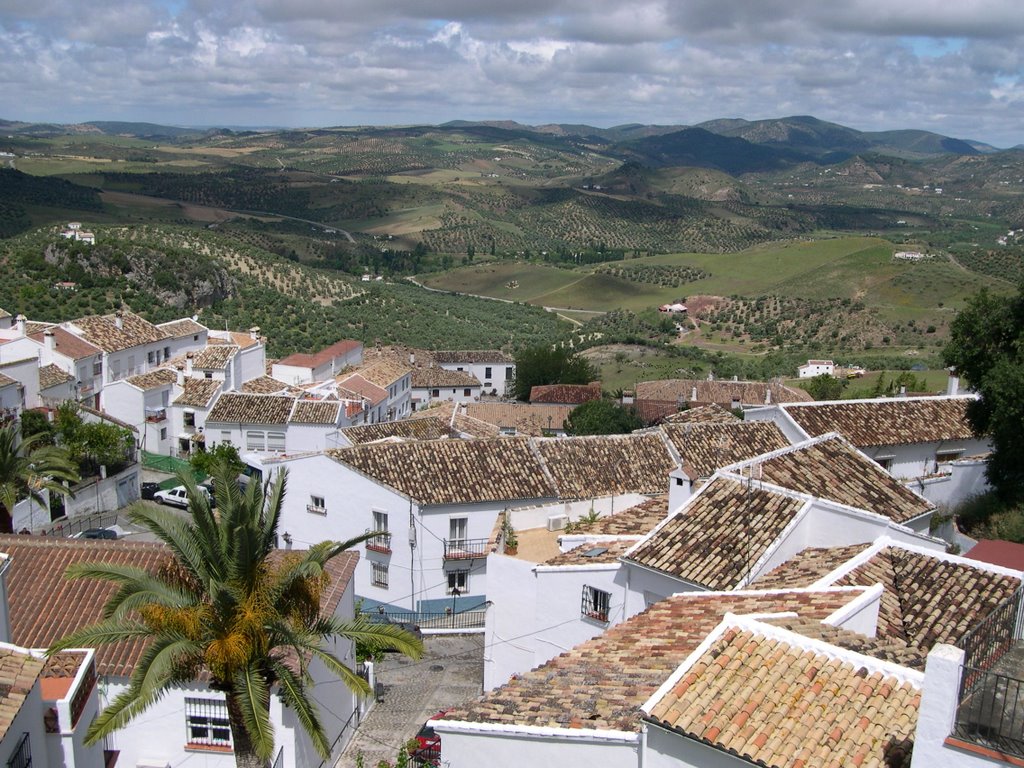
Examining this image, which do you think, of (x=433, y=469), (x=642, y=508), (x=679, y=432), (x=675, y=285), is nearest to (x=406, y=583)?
(x=433, y=469)

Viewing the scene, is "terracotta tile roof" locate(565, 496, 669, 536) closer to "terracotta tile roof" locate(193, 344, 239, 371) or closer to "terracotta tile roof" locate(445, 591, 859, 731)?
"terracotta tile roof" locate(445, 591, 859, 731)

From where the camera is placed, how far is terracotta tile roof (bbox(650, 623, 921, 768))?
30.1 feet

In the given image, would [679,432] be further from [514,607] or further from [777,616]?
[777,616]

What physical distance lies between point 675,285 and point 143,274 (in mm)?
82080

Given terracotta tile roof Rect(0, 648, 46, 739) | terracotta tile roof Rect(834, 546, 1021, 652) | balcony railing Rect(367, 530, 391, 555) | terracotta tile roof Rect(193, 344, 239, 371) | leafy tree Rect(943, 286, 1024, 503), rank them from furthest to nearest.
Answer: terracotta tile roof Rect(193, 344, 239, 371)
balcony railing Rect(367, 530, 391, 555)
leafy tree Rect(943, 286, 1024, 503)
terracotta tile roof Rect(834, 546, 1021, 652)
terracotta tile roof Rect(0, 648, 46, 739)

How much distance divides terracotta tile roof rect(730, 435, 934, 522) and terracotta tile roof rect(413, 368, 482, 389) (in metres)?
42.7

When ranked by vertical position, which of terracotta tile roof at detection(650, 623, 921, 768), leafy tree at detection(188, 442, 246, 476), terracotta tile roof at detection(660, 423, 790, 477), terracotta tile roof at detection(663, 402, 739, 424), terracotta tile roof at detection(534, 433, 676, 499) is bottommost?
leafy tree at detection(188, 442, 246, 476)

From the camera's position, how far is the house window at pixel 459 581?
27.3 m

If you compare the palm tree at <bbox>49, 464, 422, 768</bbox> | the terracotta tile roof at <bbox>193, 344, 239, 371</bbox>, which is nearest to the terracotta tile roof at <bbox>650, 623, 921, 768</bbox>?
the palm tree at <bbox>49, 464, 422, 768</bbox>

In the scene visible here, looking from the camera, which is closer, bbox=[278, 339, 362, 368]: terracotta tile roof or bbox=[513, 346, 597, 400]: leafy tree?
bbox=[278, 339, 362, 368]: terracotta tile roof

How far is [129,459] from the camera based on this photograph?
3881cm

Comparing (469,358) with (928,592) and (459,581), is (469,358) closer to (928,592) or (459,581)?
(459,581)

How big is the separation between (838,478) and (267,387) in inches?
1342

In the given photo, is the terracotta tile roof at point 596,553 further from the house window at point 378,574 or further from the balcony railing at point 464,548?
the house window at point 378,574
